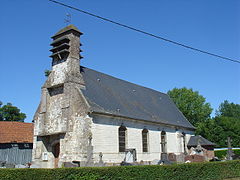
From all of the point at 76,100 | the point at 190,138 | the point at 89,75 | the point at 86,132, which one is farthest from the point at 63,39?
the point at 190,138

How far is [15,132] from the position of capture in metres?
27.2

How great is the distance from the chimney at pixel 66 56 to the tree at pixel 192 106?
2749cm

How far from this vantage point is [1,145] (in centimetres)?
2505

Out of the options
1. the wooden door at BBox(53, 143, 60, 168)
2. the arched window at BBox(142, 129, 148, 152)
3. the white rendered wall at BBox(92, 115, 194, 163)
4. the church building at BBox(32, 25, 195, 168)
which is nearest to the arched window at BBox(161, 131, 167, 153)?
the church building at BBox(32, 25, 195, 168)

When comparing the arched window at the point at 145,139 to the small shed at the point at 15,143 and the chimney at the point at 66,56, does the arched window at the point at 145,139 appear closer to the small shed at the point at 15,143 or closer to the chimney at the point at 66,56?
the chimney at the point at 66,56

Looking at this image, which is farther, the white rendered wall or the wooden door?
the wooden door

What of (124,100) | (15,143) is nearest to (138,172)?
(124,100)

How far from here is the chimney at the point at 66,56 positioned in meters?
20.1

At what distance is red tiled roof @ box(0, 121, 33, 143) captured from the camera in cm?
2584

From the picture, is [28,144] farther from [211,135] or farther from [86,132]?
[211,135]

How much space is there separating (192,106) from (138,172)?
34003 mm

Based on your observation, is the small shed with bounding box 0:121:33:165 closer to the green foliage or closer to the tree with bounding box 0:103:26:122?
the tree with bounding box 0:103:26:122

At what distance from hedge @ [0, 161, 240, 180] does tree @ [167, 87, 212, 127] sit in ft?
91.1

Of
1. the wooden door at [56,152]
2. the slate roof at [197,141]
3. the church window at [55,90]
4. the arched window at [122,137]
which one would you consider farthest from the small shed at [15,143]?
the slate roof at [197,141]
